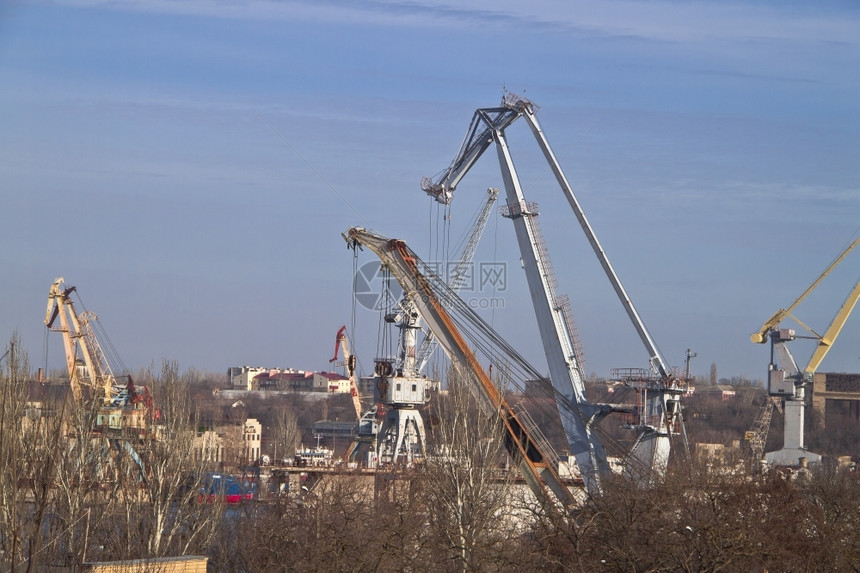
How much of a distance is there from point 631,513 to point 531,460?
27.5ft

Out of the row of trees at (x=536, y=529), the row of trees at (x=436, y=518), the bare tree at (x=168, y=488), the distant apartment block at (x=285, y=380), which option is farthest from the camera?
the distant apartment block at (x=285, y=380)

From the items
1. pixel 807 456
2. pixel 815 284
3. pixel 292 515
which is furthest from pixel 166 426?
pixel 815 284

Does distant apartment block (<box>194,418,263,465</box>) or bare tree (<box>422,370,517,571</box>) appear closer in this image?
bare tree (<box>422,370,517,571</box>)

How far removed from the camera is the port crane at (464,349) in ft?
104

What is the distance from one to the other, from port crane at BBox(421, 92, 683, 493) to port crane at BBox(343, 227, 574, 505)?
22.0 ft

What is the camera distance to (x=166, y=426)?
32.0m

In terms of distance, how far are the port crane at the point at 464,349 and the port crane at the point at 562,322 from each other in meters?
6.70

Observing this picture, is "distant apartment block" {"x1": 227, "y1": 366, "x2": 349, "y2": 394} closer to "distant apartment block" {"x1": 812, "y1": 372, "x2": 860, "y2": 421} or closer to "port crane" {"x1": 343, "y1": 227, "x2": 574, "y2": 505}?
"distant apartment block" {"x1": 812, "y1": 372, "x2": 860, "y2": 421}

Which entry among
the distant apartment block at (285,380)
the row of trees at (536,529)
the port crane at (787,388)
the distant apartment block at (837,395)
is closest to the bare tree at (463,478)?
the row of trees at (536,529)

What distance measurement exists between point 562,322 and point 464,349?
34.1 ft

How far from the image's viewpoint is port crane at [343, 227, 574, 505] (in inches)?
1248

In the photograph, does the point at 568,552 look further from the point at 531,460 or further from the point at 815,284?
the point at 815,284

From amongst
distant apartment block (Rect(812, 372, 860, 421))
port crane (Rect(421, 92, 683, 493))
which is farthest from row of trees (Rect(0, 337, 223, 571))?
distant apartment block (Rect(812, 372, 860, 421))

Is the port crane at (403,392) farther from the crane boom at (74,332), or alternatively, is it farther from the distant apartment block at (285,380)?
the distant apartment block at (285,380)
